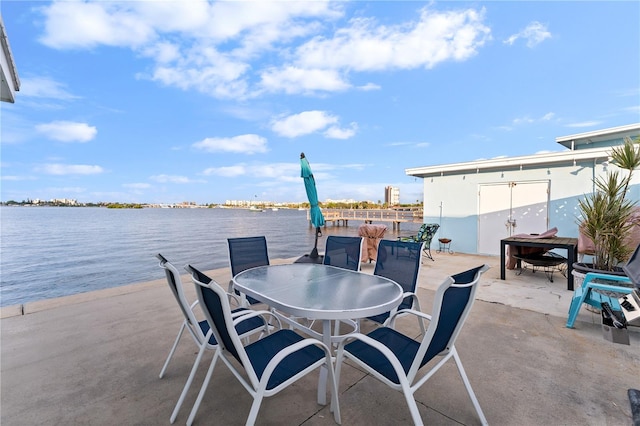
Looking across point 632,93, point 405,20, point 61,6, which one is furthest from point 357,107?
point 61,6

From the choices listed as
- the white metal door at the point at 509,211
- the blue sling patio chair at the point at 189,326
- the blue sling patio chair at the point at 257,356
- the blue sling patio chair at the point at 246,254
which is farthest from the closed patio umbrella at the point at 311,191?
the white metal door at the point at 509,211

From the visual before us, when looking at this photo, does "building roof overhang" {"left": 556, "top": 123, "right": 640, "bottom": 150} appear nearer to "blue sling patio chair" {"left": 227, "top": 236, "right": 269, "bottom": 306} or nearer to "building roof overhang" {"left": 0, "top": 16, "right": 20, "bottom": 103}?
"blue sling patio chair" {"left": 227, "top": 236, "right": 269, "bottom": 306}

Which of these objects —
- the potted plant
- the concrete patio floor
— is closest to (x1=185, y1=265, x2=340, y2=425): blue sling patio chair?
the concrete patio floor

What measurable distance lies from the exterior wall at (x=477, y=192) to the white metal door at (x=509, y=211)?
111 millimetres

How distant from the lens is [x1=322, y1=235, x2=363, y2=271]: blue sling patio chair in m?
3.24

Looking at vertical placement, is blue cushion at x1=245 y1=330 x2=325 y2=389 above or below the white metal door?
below

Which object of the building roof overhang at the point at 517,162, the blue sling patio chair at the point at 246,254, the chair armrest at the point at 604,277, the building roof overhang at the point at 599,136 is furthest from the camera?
the building roof overhang at the point at 599,136

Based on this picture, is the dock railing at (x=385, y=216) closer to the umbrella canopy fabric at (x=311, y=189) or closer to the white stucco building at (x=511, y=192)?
the white stucco building at (x=511, y=192)

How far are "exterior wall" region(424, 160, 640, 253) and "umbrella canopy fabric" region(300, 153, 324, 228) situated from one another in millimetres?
5360

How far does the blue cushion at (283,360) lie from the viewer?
1.51m

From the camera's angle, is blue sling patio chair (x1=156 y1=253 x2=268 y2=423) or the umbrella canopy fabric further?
the umbrella canopy fabric

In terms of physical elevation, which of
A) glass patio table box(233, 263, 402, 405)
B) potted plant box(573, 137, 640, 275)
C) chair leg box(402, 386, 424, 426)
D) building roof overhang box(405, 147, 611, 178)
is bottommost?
chair leg box(402, 386, 424, 426)

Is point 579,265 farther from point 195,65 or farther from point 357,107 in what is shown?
point 357,107

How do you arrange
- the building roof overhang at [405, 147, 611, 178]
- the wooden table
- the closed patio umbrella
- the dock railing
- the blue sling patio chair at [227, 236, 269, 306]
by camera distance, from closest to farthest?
the blue sling patio chair at [227, 236, 269, 306] → the wooden table → the closed patio umbrella → the building roof overhang at [405, 147, 611, 178] → the dock railing
